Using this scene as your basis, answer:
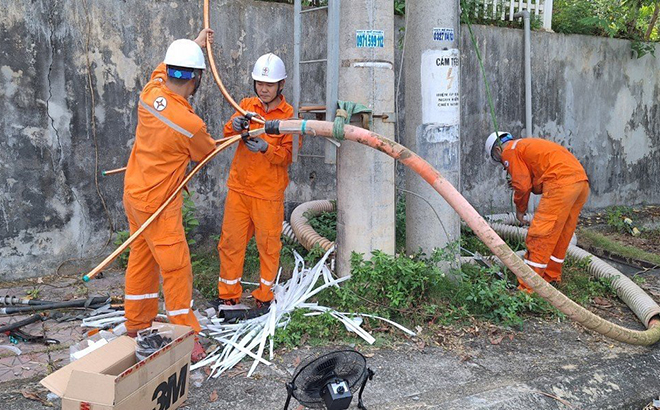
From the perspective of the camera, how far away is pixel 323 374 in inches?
118

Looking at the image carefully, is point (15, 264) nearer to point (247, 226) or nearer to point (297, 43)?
point (247, 226)

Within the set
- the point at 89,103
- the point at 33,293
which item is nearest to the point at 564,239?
the point at 89,103

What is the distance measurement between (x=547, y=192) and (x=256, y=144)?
2965mm

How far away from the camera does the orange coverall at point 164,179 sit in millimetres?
3855

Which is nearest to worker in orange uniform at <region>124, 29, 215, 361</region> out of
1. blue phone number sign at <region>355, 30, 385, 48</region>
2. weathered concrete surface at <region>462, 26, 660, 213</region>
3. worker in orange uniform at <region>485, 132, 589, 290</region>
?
blue phone number sign at <region>355, 30, 385, 48</region>

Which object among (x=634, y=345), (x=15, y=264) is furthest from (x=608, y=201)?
(x=15, y=264)

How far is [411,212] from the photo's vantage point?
5.27 metres

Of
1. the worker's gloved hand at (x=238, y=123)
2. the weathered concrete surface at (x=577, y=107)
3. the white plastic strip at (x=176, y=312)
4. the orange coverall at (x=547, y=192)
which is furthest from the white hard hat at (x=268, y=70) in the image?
the weathered concrete surface at (x=577, y=107)

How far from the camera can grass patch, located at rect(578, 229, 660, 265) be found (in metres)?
6.77

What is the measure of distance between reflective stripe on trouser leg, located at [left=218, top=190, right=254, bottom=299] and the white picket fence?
16.5ft

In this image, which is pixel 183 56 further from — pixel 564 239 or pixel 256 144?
pixel 564 239

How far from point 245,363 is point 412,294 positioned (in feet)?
4.98

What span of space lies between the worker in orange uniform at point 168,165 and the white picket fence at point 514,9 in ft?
17.7

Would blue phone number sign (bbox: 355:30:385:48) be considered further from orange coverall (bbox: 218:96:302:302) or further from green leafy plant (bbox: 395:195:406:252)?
green leafy plant (bbox: 395:195:406:252)
